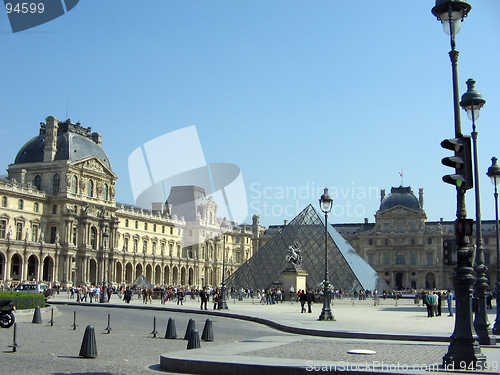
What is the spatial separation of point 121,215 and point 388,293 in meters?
34.5

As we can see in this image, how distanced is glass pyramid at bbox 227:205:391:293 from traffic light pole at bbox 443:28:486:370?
34820mm

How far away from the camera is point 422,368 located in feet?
26.8

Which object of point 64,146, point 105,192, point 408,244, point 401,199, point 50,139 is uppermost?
point 50,139

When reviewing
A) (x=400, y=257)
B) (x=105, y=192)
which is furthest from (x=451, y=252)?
(x=400, y=257)

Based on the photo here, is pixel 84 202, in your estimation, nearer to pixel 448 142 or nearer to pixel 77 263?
pixel 77 263

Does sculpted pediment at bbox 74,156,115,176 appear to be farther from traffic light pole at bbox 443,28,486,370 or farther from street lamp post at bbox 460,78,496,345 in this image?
traffic light pole at bbox 443,28,486,370

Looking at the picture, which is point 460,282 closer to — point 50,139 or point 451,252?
point 451,252

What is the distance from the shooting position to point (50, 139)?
6062 cm

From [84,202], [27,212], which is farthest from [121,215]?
[27,212]

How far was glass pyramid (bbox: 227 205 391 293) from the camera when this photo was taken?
44562 mm

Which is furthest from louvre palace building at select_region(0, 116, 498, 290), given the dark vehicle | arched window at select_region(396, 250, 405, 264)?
the dark vehicle

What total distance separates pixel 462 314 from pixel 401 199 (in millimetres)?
87077

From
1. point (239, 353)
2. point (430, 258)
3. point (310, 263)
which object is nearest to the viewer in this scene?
point (239, 353)

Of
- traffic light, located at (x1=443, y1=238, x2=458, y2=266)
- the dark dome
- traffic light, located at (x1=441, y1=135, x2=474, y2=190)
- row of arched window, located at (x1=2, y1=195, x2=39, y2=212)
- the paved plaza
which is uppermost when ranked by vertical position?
the dark dome
